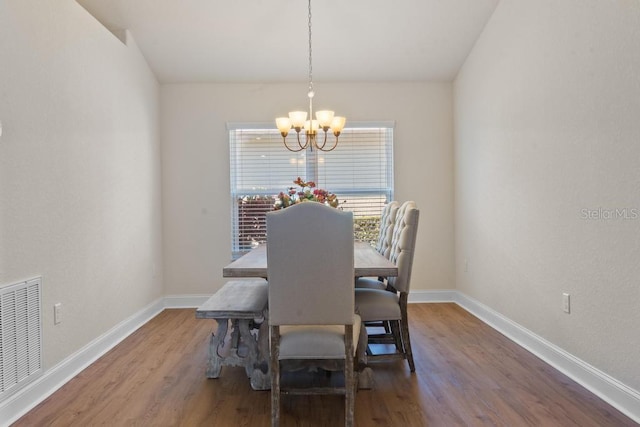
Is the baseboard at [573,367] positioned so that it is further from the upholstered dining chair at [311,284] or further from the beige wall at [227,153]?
the upholstered dining chair at [311,284]

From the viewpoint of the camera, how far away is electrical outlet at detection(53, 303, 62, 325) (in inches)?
104

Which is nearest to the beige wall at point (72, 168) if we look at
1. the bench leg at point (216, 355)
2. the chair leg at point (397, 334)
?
the bench leg at point (216, 355)

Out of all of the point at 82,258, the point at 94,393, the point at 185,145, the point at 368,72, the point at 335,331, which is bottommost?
the point at 94,393

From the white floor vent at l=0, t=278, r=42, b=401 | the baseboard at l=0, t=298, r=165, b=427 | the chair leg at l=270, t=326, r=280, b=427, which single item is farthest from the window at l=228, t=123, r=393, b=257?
the chair leg at l=270, t=326, r=280, b=427

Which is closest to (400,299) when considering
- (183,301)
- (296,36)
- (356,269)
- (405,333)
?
(405,333)

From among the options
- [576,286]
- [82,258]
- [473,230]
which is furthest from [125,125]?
[576,286]

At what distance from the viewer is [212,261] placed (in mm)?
4699

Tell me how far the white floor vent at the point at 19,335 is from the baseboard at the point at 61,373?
0.20 ft

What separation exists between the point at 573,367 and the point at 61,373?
3.16 m

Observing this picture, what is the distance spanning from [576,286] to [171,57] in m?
3.95

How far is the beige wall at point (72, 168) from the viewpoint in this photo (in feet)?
7.64

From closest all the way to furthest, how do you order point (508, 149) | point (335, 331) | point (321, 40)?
1. point (335, 331)
2. point (508, 149)
3. point (321, 40)

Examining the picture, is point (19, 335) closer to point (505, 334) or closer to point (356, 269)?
point (356, 269)

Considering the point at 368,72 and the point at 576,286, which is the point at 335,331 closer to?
the point at 576,286
